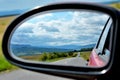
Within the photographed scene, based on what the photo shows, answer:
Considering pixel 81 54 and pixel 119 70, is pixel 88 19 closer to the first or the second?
pixel 81 54

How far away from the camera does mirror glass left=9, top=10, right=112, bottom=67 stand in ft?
8.64

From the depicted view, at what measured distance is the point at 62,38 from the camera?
2.73 m

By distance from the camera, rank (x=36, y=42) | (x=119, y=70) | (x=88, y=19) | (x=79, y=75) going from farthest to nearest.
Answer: (x=36, y=42) < (x=88, y=19) < (x=79, y=75) < (x=119, y=70)

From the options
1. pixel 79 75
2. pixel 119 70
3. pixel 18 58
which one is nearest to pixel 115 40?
pixel 119 70

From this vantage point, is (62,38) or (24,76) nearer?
(62,38)

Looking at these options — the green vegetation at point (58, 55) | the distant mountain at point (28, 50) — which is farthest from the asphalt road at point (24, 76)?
the green vegetation at point (58, 55)

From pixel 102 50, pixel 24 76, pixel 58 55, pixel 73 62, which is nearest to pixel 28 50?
pixel 58 55

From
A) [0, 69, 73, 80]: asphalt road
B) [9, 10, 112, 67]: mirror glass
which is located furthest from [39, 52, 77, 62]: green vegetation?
[0, 69, 73, 80]: asphalt road

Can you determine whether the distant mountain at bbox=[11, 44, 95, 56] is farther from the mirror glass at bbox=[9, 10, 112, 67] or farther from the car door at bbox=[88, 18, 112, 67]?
the car door at bbox=[88, 18, 112, 67]

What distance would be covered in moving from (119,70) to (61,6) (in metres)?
0.54

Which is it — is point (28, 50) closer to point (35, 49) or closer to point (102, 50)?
point (35, 49)

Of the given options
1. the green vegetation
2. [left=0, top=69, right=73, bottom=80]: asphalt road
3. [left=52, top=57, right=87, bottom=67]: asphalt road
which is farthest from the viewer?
[left=0, top=69, right=73, bottom=80]: asphalt road

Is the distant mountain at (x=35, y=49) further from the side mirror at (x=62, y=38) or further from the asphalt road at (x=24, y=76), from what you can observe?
the asphalt road at (x=24, y=76)

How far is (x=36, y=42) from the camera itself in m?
2.91
